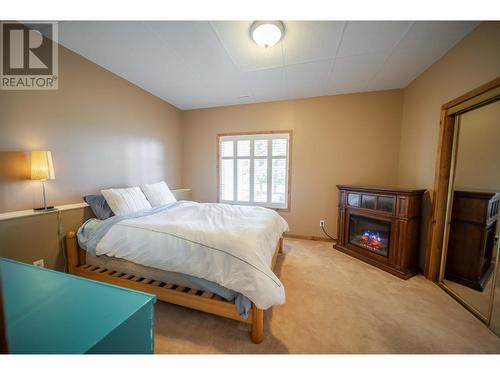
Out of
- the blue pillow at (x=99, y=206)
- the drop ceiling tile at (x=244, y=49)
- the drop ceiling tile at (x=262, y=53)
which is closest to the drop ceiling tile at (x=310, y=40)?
the drop ceiling tile at (x=262, y=53)

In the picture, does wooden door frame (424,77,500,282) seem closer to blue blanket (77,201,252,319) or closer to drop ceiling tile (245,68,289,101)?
drop ceiling tile (245,68,289,101)

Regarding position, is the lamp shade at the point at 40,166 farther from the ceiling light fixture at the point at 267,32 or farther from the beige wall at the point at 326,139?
the beige wall at the point at 326,139

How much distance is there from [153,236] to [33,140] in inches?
61.8

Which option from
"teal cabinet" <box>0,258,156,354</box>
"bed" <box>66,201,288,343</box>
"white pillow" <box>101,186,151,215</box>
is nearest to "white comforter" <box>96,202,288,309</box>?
"bed" <box>66,201,288,343</box>

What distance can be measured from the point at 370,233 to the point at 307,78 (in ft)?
7.97

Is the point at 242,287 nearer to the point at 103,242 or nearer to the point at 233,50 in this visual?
the point at 103,242

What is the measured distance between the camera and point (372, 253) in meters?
2.54

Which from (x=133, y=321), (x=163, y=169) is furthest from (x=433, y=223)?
(x=163, y=169)

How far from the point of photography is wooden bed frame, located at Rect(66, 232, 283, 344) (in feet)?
4.35

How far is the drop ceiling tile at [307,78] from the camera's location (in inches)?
91.3

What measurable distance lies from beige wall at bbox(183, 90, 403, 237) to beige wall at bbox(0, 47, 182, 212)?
1.35 meters

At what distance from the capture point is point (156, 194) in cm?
276

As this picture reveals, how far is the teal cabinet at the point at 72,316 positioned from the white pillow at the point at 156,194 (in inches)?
78.4

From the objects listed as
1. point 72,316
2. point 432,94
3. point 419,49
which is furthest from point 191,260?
point 432,94
